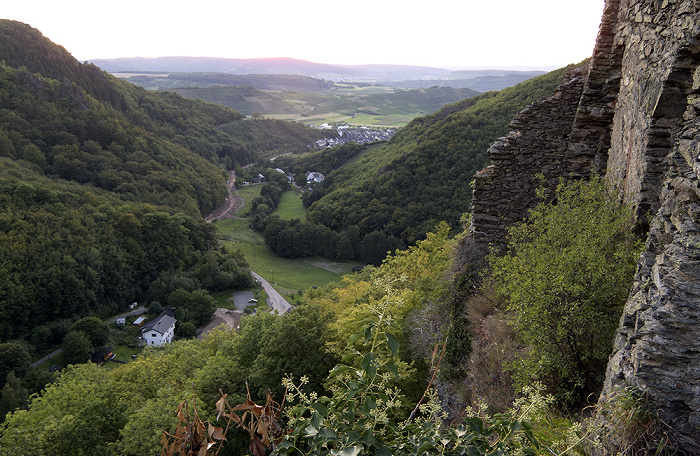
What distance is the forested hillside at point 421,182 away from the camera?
66375mm

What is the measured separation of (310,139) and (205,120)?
4612 cm

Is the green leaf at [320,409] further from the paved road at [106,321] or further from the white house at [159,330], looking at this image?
the paved road at [106,321]

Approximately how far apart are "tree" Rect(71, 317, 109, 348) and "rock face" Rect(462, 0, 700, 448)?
5012 cm

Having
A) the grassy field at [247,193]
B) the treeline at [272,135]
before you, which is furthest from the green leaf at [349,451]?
the treeline at [272,135]

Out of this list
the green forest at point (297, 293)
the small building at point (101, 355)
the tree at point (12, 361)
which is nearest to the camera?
the green forest at point (297, 293)

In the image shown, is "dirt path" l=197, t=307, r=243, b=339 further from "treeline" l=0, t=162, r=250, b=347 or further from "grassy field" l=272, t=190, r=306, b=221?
"grassy field" l=272, t=190, r=306, b=221

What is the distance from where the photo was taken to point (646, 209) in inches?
286

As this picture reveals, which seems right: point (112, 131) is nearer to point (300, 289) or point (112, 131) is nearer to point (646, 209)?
point (300, 289)

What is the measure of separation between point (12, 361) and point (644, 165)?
5417cm

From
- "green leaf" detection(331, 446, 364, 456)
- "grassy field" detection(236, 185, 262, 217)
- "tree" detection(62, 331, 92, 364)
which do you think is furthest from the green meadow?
"green leaf" detection(331, 446, 364, 456)

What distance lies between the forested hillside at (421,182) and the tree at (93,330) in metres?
36.3

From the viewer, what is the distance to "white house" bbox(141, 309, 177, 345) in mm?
49219

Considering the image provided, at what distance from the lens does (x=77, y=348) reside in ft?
151

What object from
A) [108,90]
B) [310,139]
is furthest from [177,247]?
[310,139]
